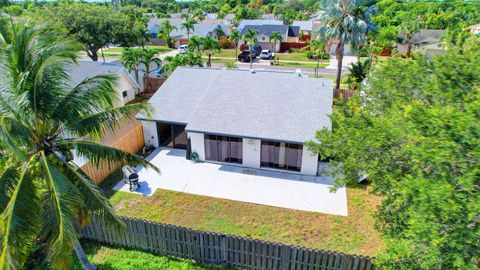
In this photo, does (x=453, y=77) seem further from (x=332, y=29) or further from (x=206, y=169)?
(x=332, y=29)

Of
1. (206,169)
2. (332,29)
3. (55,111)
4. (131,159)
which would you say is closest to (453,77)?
(131,159)

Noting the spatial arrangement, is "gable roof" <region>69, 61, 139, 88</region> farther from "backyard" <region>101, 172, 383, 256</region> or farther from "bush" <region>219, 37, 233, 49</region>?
"bush" <region>219, 37, 233, 49</region>

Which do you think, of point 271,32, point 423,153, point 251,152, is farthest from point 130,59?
point 271,32

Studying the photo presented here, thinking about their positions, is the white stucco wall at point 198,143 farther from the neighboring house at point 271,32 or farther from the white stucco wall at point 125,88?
the neighboring house at point 271,32

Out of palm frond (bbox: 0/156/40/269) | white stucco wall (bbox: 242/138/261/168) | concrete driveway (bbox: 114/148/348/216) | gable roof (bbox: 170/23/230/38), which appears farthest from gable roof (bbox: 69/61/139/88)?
gable roof (bbox: 170/23/230/38)

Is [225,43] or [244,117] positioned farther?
[225,43]

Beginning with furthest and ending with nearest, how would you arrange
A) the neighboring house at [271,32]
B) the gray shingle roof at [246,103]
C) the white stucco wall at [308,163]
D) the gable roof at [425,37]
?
the neighboring house at [271,32], the gable roof at [425,37], the gray shingle roof at [246,103], the white stucco wall at [308,163]

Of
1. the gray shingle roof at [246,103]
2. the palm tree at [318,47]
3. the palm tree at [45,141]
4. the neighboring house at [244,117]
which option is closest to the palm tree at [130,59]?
the gray shingle roof at [246,103]

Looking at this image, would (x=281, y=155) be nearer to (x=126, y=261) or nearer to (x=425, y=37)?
(x=126, y=261)
